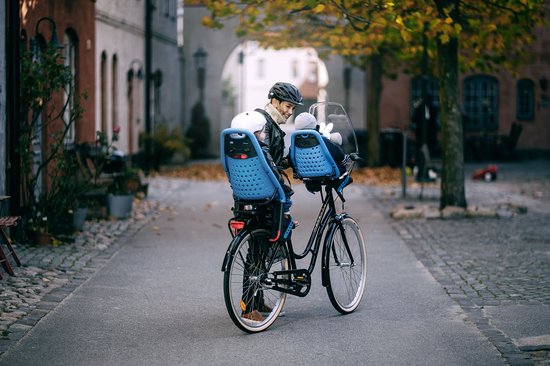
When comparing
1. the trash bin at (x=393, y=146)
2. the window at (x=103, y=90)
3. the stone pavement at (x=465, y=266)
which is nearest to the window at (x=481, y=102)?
the trash bin at (x=393, y=146)

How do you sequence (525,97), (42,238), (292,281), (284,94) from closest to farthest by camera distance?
(284,94) → (292,281) → (42,238) → (525,97)

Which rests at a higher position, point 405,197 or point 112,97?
point 112,97

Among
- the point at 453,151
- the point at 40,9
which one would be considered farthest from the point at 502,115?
the point at 40,9

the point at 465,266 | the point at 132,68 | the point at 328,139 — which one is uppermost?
the point at 132,68

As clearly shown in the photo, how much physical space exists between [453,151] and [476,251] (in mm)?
4457

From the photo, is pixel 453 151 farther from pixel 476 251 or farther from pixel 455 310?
pixel 455 310

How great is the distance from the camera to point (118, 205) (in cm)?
1636

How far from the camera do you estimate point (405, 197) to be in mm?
20734

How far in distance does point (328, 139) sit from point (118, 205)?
829cm

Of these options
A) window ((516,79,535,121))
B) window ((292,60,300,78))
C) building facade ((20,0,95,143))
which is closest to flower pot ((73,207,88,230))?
building facade ((20,0,95,143))

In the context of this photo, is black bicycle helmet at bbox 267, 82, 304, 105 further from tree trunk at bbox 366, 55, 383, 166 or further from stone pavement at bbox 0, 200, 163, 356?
tree trunk at bbox 366, 55, 383, 166

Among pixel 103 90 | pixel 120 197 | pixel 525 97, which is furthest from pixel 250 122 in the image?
pixel 525 97

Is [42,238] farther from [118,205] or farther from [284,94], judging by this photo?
[284,94]

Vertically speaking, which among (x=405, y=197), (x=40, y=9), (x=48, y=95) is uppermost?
(x=40, y=9)
